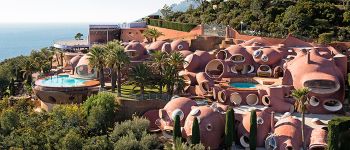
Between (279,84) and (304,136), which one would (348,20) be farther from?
(304,136)

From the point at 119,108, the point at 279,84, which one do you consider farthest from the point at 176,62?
the point at 279,84

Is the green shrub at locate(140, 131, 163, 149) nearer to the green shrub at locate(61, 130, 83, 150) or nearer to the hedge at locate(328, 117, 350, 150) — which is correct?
the green shrub at locate(61, 130, 83, 150)

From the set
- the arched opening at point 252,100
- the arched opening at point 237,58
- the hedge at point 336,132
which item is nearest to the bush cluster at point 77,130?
the arched opening at point 252,100

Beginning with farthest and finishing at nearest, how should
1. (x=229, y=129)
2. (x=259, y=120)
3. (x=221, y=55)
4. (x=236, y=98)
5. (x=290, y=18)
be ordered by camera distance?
(x=290, y=18), (x=221, y=55), (x=236, y=98), (x=259, y=120), (x=229, y=129)

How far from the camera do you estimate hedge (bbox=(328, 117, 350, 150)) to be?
33.2 metres

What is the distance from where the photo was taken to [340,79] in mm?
43812

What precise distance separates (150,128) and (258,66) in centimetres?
→ 1711

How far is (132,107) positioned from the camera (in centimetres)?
4447

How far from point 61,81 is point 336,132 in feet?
109

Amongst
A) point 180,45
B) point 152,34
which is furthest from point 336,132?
point 152,34

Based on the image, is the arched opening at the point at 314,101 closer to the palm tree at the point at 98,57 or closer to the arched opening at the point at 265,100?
the arched opening at the point at 265,100

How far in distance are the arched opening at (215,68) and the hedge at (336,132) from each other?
20.2 metres

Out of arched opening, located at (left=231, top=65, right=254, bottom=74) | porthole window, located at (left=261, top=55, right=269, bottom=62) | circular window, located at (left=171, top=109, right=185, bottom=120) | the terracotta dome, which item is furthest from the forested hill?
circular window, located at (left=171, top=109, right=185, bottom=120)

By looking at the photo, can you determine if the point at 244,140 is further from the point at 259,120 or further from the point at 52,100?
the point at 52,100
